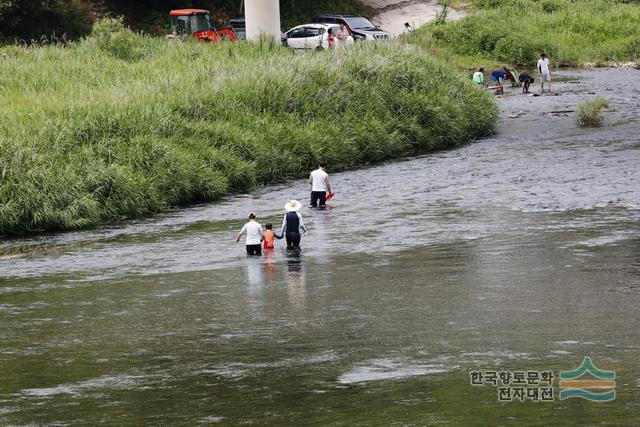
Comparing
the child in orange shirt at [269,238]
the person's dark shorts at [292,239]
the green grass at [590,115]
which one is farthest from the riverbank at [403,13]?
the child in orange shirt at [269,238]

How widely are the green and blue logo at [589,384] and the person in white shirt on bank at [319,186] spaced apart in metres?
12.8

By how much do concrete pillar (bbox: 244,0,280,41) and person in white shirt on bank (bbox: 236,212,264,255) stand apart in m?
24.8

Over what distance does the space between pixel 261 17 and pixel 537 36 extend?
16507 millimetres

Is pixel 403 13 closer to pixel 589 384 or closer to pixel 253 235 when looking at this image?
pixel 253 235

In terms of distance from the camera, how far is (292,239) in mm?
21109

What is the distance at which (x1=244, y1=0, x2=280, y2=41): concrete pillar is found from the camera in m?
44.7

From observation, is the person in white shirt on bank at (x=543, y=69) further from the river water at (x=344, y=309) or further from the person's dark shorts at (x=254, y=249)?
the person's dark shorts at (x=254, y=249)

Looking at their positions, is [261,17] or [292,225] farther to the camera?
[261,17]

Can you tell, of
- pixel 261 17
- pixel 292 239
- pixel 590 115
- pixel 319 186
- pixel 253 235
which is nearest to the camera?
pixel 253 235

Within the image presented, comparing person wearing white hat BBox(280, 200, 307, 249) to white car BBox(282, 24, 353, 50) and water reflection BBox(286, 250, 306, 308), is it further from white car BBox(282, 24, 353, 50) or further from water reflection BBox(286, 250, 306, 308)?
white car BBox(282, 24, 353, 50)

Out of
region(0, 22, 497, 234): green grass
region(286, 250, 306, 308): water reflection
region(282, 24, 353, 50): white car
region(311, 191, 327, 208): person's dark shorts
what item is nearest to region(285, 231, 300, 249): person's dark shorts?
region(286, 250, 306, 308): water reflection

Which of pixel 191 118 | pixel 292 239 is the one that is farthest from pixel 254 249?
pixel 191 118

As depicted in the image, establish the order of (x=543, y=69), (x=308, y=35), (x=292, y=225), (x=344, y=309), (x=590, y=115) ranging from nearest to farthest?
(x=344, y=309) < (x=292, y=225) < (x=590, y=115) < (x=543, y=69) < (x=308, y=35)

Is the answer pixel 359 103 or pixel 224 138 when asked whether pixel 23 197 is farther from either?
pixel 359 103
